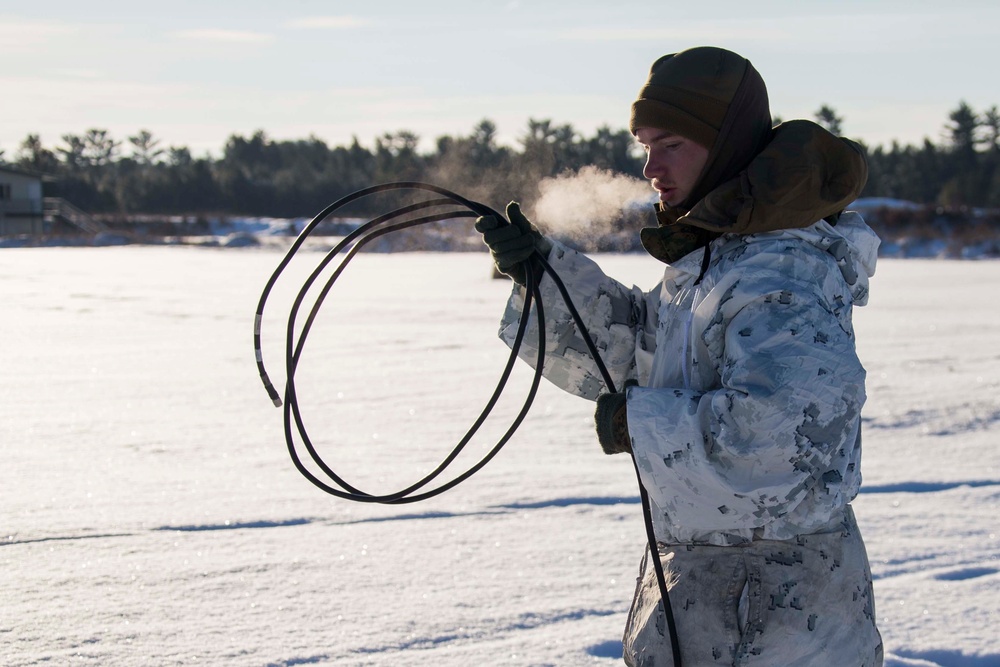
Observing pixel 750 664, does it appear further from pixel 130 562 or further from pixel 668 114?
pixel 130 562

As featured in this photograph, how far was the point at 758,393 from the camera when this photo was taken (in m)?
1.38

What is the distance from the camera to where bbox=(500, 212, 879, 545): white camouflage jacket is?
4.56 ft

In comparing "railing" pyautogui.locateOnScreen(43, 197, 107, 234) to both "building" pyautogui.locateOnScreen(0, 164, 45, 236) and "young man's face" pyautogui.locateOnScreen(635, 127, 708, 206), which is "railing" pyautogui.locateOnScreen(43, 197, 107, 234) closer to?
"building" pyautogui.locateOnScreen(0, 164, 45, 236)

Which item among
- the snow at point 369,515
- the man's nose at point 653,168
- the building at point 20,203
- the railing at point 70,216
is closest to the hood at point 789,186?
the man's nose at point 653,168

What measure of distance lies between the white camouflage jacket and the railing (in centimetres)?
3402

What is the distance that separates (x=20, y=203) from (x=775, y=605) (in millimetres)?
41057

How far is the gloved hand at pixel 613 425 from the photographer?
60.6 inches

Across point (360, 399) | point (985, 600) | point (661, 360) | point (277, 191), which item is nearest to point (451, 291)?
point (360, 399)

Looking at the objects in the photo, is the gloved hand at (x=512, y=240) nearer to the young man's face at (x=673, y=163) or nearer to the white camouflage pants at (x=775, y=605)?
the young man's face at (x=673, y=163)

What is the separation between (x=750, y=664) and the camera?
4.93 feet

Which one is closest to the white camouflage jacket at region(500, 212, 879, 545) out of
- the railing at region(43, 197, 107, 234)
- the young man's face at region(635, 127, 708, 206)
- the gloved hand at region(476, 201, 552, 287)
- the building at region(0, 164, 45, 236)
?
the young man's face at region(635, 127, 708, 206)

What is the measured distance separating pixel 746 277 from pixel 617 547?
2171 mm

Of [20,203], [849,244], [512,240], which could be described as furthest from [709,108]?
[20,203]

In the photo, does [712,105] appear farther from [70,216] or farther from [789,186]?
[70,216]
